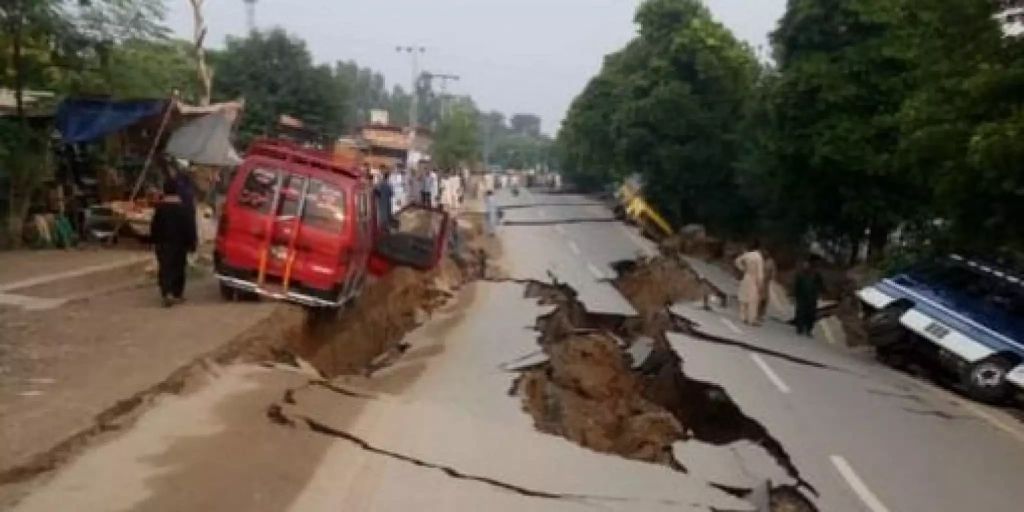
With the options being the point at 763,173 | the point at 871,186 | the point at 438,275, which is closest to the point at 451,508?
the point at 438,275

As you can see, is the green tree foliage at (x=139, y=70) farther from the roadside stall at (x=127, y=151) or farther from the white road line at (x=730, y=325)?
the white road line at (x=730, y=325)

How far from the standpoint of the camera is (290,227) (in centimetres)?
1489

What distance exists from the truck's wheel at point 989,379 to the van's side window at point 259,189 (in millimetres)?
8734

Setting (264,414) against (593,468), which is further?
(264,414)

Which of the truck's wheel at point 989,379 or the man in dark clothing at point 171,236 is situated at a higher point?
the man in dark clothing at point 171,236

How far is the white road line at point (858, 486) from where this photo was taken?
8602 mm

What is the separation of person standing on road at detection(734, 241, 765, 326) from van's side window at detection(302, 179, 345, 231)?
7.53 metres

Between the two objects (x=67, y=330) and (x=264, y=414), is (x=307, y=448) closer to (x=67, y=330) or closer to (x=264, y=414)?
(x=264, y=414)

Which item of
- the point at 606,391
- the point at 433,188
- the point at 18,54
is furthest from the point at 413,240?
the point at 433,188

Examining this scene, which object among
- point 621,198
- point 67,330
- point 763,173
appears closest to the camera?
point 67,330

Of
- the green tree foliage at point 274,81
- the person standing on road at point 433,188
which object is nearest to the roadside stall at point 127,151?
the person standing on road at point 433,188

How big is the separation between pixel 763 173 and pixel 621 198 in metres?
22.1

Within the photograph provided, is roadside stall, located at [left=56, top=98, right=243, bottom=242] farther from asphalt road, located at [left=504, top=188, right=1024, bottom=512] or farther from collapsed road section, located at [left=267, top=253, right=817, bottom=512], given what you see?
asphalt road, located at [left=504, top=188, right=1024, bottom=512]

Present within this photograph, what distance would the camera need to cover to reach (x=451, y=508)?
290 inches
